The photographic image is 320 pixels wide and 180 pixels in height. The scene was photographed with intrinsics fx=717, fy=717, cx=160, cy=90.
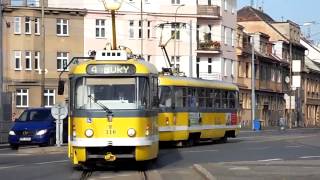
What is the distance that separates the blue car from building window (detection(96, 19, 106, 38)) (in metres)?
38.1

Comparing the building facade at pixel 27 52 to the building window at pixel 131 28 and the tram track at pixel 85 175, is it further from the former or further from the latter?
the tram track at pixel 85 175

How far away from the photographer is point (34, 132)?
101ft

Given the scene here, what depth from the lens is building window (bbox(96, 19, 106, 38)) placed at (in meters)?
Answer: 69.4

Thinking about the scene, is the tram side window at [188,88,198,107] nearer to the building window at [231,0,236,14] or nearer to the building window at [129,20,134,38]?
the building window at [129,20,134,38]

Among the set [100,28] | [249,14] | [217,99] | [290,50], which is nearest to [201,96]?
[217,99]

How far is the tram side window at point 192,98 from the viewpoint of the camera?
31.8m

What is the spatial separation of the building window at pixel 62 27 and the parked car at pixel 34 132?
35.5 metres

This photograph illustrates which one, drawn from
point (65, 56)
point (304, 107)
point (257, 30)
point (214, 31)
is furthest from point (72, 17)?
point (304, 107)

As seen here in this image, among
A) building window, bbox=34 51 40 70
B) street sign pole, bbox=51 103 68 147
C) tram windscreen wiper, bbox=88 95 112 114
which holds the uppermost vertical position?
building window, bbox=34 51 40 70

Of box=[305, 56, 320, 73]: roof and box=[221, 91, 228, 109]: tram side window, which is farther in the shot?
box=[305, 56, 320, 73]: roof

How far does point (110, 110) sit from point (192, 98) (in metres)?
14.1

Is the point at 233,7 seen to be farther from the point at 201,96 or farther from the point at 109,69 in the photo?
the point at 109,69

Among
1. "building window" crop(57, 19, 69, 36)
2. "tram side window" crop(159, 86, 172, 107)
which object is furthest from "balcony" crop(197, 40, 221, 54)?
"tram side window" crop(159, 86, 172, 107)

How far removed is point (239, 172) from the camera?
59.7ft
